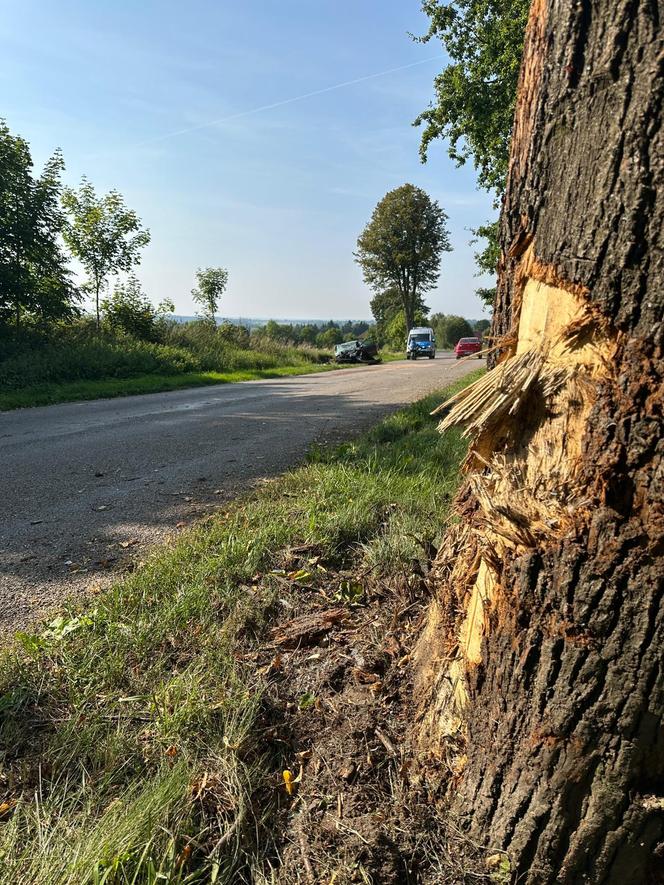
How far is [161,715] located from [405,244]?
183 feet

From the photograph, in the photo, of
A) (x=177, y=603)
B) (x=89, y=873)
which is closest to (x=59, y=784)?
(x=89, y=873)

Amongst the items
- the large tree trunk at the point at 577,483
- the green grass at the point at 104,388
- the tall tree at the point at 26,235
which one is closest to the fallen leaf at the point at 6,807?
the large tree trunk at the point at 577,483

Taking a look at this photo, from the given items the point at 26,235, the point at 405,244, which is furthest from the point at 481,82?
the point at 405,244

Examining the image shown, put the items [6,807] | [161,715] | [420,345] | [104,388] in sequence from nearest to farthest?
[6,807]
[161,715]
[104,388]
[420,345]

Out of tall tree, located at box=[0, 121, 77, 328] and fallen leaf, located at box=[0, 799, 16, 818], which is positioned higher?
tall tree, located at box=[0, 121, 77, 328]

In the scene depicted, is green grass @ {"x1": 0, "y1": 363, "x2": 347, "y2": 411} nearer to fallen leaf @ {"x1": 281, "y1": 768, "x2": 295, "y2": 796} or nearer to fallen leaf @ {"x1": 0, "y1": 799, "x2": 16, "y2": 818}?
fallen leaf @ {"x1": 0, "y1": 799, "x2": 16, "y2": 818}

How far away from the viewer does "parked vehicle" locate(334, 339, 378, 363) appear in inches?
1312

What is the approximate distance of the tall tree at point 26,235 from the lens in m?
14.2

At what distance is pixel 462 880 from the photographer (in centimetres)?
145

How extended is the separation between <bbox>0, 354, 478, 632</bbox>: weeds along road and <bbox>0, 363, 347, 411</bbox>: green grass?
0.78 meters

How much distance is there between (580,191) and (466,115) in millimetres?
17598

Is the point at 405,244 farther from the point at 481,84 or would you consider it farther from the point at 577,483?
the point at 577,483

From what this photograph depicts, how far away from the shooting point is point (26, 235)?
47.5 ft

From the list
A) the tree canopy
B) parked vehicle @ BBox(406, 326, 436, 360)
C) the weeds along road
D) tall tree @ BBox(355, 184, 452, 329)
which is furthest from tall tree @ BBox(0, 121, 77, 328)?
tall tree @ BBox(355, 184, 452, 329)
